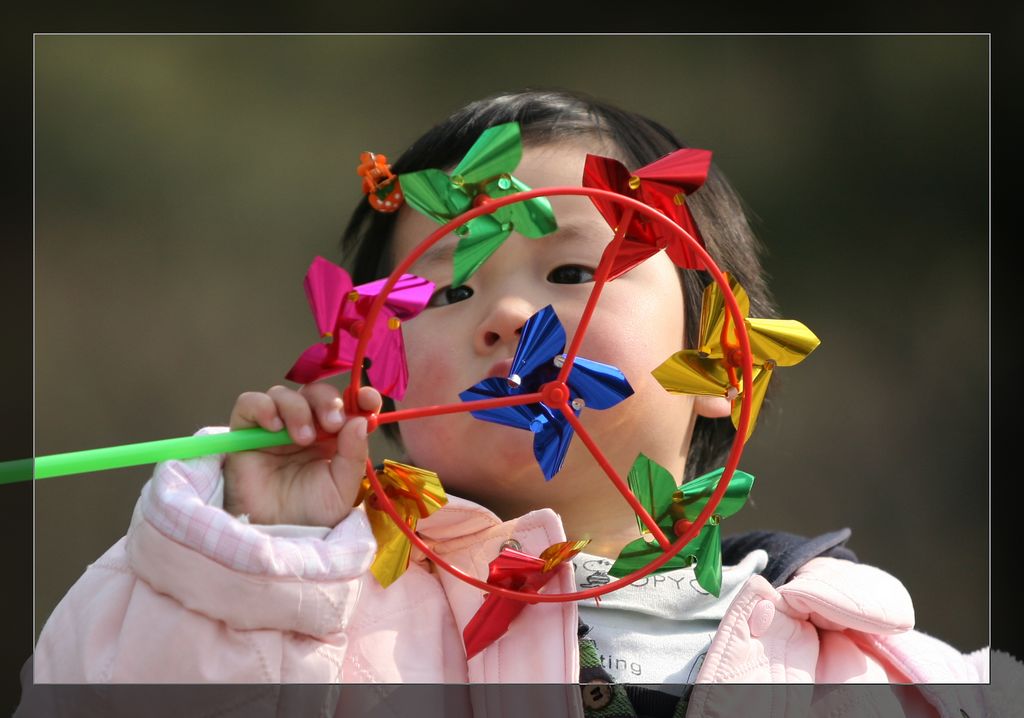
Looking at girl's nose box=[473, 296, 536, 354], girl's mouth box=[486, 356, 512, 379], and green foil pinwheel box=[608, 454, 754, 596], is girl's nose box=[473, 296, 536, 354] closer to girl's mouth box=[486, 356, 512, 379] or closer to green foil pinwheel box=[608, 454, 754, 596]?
girl's mouth box=[486, 356, 512, 379]

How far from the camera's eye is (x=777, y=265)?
1.20 m

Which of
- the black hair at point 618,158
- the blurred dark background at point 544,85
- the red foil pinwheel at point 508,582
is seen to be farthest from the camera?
the blurred dark background at point 544,85

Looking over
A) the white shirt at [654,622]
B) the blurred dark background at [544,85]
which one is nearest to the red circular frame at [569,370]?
the white shirt at [654,622]

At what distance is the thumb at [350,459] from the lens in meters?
0.54

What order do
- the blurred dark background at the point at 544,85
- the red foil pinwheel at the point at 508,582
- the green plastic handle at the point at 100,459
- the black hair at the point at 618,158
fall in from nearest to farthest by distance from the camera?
the green plastic handle at the point at 100,459
the red foil pinwheel at the point at 508,582
the black hair at the point at 618,158
the blurred dark background at the point at 544,85

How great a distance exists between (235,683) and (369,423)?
14 cm

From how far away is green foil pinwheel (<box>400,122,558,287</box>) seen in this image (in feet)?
1.71

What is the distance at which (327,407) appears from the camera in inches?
21.3

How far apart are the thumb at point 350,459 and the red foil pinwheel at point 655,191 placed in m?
0.14

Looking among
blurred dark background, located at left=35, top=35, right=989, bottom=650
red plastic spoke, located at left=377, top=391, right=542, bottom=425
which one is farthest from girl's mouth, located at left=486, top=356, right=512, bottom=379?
blurred dark background, located at left=35, top=35, right=989, bottom=650

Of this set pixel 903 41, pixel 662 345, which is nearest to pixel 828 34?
pixel 903 41

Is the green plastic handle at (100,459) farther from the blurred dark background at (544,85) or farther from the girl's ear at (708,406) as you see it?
the blurred dark background at (544,85)

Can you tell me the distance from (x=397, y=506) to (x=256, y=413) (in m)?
0.09

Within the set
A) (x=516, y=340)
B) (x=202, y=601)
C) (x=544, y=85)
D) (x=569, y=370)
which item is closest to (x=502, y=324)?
(x=516, y=340)
